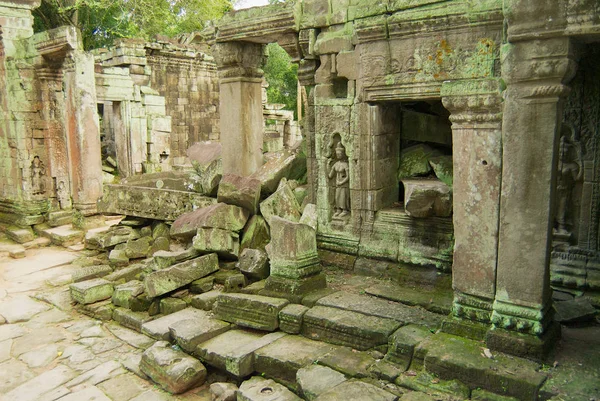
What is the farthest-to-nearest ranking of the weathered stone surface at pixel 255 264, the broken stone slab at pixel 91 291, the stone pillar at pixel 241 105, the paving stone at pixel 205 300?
the stone pillar at pixel 241 105, the broken stone slab at pixel 91 291, the weathered stone surface at pixel 255 264, the paving stone at pixel 205 300

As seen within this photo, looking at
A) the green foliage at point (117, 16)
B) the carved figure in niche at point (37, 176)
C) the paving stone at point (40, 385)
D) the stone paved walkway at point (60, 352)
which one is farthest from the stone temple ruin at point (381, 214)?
the green foliage at point (117, 16)

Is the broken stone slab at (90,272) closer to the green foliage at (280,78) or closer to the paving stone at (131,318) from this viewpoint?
the paving stone at (131,318)

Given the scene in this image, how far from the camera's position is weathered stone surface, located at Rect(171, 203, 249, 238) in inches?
256

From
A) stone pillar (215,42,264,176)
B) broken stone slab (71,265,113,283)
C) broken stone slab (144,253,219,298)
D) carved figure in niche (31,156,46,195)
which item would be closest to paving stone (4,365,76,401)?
broken stone slab (144,253,219,298)

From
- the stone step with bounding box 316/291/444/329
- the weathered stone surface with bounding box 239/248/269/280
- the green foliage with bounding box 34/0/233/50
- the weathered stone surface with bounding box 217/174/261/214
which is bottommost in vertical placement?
the stone step with bounding box 316/291/444/329

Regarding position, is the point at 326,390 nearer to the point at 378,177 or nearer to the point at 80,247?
the point at 378,177

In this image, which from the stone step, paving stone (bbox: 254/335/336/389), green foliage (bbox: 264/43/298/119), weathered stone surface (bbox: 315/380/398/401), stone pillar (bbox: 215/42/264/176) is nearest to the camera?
weathered stone surface (bbox: 315/380/398/401)

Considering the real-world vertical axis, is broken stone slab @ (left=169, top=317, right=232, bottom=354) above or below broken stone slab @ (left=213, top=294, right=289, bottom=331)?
below

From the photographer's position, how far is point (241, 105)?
7492mm

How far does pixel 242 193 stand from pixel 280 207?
557mm

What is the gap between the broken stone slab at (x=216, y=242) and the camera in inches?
256

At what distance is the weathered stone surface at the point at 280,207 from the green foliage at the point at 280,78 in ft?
67.9

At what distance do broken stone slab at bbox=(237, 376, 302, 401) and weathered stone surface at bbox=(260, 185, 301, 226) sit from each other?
258 cm

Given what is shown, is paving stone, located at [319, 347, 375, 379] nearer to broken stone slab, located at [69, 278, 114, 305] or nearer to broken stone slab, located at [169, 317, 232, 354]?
broken stone slab, located at [169, 317, 232, 354]
